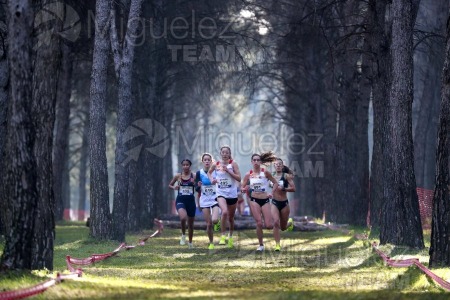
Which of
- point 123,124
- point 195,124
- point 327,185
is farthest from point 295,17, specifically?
point 195,124

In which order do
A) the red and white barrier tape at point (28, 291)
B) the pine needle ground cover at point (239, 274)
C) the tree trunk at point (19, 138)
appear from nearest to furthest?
the red and white barrier tape at point (28, 291) → the pine needle ground cover at point (239, 274) → the tree trunk at point (19, 138)

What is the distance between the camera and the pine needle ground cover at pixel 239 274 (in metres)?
10.9

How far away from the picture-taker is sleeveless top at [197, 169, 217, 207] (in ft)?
74.5

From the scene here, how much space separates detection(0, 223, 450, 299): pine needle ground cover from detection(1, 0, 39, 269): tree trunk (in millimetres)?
486

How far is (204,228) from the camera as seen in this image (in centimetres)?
3369

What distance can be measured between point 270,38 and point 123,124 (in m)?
16.4

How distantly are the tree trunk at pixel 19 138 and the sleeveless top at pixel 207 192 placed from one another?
10207 mm

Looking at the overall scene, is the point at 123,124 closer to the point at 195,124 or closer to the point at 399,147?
the point at 399,147

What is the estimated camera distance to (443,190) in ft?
48.0

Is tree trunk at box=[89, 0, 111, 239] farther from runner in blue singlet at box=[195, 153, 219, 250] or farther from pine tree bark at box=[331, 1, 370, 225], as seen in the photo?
pine tree bark at box=[331, 1, 370, 225]

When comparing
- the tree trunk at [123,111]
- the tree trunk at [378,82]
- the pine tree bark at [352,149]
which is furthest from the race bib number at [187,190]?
the pine tree bark at [352,149]

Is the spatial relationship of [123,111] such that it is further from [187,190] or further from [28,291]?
[28,291]

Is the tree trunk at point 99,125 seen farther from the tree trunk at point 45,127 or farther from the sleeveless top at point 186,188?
the tree trunk at point 45,127

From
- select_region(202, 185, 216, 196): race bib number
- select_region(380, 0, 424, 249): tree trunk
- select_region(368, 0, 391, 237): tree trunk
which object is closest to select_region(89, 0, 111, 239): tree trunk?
select_region(202, 185, 216, 196): race bib number
